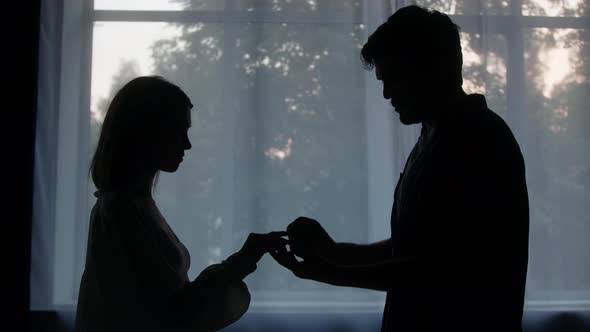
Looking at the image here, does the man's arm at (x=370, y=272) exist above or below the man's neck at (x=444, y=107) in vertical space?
below

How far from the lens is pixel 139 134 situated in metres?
1.37

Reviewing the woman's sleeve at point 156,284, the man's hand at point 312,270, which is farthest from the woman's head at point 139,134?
the man's hand at point 312,270

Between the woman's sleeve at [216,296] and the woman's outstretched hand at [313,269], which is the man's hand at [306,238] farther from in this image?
the woman's sleeve at [216,296]

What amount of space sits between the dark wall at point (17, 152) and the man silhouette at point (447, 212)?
1.39m

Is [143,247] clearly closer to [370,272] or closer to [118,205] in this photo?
[118,205]

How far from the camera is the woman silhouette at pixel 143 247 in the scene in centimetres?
122

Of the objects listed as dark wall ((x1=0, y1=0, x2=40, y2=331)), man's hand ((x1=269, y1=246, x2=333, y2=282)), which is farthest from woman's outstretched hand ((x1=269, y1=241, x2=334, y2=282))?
dark wall ((x1=0, y1=0, x2=40, y2=331))

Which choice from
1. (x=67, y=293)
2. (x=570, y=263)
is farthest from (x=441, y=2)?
(x=67, y=293)

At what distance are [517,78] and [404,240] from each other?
1.71 meters

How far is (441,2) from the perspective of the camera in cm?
260

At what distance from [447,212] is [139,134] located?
0.78 metres

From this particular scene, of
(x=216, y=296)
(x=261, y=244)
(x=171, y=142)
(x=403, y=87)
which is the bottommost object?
(x=216, y=296)

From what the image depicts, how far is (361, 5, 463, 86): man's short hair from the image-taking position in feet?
4.00

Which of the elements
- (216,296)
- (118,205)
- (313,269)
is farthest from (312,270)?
(118,205)
